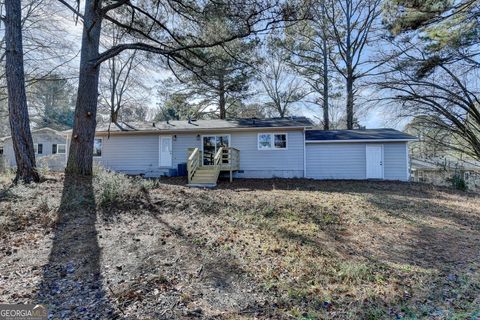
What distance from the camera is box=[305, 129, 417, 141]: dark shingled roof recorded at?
13.1 meters

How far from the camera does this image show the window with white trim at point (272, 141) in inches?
533

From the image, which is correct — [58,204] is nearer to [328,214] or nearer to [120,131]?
[328,214]

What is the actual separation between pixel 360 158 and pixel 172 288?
12.5 meters

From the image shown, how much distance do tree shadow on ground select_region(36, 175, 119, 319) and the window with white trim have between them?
932cm

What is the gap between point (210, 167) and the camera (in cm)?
1269

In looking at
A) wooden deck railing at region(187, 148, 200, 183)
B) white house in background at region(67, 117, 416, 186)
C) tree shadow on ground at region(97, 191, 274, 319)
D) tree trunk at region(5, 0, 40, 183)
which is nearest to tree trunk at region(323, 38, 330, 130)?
white house in background at region(67, 117, 416, 186)

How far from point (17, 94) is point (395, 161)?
1473 cm

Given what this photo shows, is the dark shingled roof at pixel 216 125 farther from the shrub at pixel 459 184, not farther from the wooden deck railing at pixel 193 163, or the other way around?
the shrub at pixel 459 184

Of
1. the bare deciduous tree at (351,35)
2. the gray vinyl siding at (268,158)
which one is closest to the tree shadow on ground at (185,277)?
the gray vinyl siding at (268,158)

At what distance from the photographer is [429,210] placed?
7.35 metres

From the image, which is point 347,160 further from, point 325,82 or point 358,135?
point 325,82

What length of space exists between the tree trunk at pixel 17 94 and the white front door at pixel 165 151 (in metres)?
7.43

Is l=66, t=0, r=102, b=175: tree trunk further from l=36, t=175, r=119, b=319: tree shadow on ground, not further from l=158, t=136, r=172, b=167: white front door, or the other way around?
l=158, t=136, r=172, b=167: white front door

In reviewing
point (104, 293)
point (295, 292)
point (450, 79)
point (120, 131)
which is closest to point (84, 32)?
point (120, 131)
